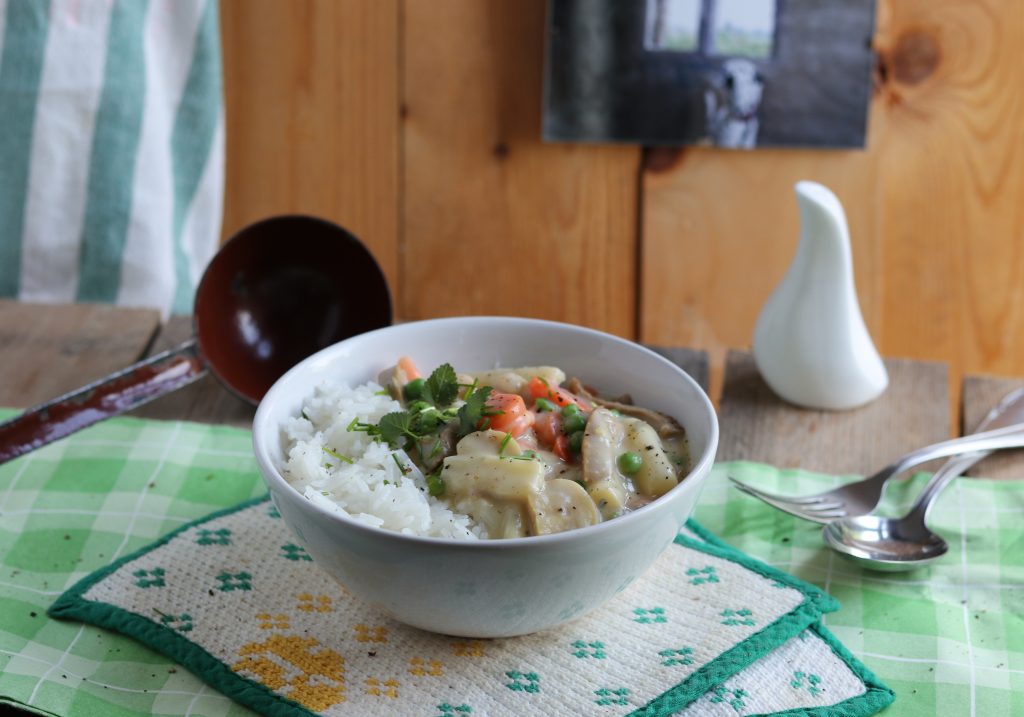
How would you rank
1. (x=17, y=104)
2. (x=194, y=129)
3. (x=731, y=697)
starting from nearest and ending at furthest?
(x=731, y=697)
(x=17, y=104)
(x=194, y=129)

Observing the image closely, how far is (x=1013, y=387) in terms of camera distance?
210cm

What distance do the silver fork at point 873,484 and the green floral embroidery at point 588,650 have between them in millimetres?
425

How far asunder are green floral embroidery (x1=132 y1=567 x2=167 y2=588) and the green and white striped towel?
5.45ft

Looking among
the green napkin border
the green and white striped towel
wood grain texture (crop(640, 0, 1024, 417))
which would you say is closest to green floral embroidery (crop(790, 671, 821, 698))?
the green napkin border

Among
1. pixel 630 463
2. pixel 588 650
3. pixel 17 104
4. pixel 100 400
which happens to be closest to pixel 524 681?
pixel 588 650

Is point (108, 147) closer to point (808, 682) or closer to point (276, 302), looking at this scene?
point (276, 302)

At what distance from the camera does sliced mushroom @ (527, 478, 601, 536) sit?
4.21 feet

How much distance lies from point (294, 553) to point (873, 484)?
0.89m

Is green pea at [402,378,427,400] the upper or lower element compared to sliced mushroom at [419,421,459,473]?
upper

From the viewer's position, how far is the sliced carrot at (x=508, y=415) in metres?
1.44

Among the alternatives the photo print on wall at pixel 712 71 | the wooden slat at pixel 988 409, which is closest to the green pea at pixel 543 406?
the wooden slat at pixel 988 409

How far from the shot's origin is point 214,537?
1.56m

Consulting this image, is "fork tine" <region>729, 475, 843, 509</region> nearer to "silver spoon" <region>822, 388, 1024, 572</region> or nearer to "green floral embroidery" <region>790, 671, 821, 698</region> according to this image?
"silver spoon" <region>822, 388, 1024, 572</region>

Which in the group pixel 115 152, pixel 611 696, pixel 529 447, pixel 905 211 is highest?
pixel 115 152
